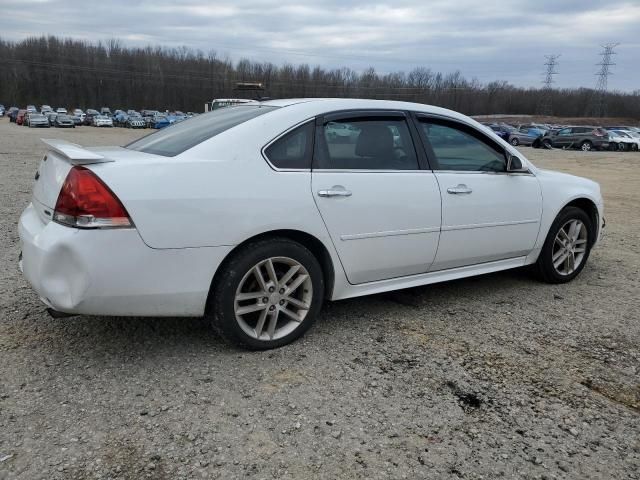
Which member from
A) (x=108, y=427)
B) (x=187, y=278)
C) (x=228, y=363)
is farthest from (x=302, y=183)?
(x=108, y=427)

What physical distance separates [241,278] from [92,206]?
0.90 m

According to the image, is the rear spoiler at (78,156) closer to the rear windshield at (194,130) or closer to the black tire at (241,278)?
the rear windshield at (194,130)

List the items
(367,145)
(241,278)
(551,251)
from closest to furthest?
1. (241,278)
2. (367,145)
3. (551,251)

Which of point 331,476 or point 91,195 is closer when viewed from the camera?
point 331,476

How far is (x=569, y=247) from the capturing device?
16.3 ft

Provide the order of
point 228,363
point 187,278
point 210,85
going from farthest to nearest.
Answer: point 210,85, point 228,363, point 187,278

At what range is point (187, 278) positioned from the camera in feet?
9.89

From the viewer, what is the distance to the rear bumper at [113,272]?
2785mm

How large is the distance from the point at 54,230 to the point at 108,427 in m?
1.06

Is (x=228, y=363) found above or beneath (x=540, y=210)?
beneath

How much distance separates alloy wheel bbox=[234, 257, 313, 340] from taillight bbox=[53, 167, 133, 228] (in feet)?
2.60

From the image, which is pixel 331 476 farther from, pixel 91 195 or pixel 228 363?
pixel 91 195

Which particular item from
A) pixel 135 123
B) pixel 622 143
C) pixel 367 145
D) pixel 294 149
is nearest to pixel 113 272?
pixel 294 149

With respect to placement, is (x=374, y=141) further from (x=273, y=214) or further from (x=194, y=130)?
(x=194, y=130)
